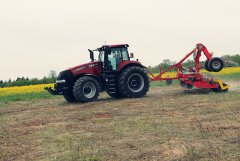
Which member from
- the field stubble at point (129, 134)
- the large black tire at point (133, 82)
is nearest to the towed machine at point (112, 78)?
the large black tire at point (133, 82)

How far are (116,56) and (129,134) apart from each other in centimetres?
855

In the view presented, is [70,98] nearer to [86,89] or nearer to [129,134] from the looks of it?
[86,89]

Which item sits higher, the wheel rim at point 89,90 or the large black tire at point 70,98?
the wheel rim at point 89,90

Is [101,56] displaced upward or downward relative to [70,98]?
upward

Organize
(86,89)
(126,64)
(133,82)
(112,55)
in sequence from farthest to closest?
1. (133,82)
2. (112,55)
3. (126,64)
4. (86,89)

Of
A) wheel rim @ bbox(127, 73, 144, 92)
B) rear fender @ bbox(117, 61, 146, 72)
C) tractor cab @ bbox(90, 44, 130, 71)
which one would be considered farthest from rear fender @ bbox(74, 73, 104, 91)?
wheel rim @ bbox(127, 73, 144, 92)

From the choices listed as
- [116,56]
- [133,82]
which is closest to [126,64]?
[116,56]

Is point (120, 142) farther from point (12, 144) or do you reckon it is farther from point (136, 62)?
point (136, 62)

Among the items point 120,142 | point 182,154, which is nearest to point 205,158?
point 182,154

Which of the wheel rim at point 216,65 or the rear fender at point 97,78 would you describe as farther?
the wheel rim at point 216,65

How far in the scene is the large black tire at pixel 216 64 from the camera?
17047mm

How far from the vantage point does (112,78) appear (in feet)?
52.7

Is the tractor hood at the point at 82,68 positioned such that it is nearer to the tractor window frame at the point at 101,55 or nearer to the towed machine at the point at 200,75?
the tractor window frame at the point at 101,55

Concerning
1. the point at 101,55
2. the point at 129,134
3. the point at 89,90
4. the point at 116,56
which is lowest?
the point at 129,134
